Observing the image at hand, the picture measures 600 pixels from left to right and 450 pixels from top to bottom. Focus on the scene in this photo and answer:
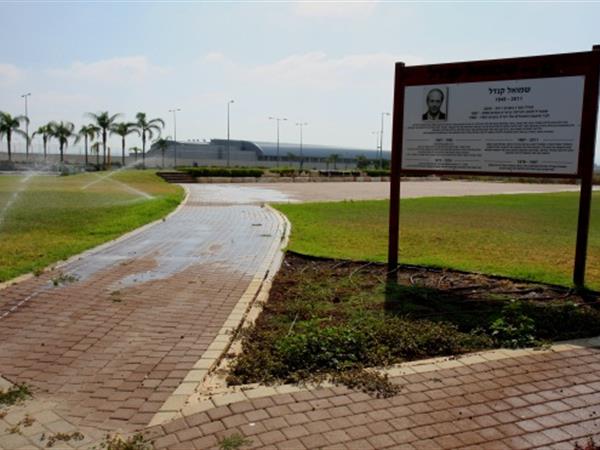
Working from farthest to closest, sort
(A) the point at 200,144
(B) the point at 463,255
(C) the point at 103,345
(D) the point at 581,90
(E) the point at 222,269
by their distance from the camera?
(A) the point at 200,144, (B) the point at 463,255, (E) the point at 222,269, (D) the point at 581,90, (C) the point at 103,345

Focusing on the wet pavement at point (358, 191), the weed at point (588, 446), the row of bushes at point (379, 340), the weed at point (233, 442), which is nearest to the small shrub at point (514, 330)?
the row of bushes at point (379, 340)

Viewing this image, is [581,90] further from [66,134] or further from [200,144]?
[200,144]

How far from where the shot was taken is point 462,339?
4.87 m

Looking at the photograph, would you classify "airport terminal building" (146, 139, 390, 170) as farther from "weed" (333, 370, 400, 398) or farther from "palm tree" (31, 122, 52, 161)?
"weed" (333, 370, 400, 398)

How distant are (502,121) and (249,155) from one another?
312ft

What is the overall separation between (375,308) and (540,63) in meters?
3.76

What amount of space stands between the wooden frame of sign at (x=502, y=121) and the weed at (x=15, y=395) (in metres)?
5.02

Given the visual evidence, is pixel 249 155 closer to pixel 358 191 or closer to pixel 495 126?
pixel 358 191

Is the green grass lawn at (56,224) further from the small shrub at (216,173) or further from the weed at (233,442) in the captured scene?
the small shrub at (216,173)

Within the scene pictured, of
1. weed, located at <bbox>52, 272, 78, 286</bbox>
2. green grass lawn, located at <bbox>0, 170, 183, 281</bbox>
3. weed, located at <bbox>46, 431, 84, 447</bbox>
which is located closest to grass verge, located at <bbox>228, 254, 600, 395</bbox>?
weed, located at <bbox>46, 431, 84, 447</bbox>

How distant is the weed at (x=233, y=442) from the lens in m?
3.06

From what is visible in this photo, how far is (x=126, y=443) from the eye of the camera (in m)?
3.08

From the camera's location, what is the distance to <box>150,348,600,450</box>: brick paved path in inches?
125

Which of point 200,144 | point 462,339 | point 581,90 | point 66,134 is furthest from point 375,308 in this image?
point 200,144
